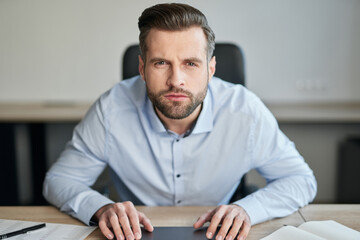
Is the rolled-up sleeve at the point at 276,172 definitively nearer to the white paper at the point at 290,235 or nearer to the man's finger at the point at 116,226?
the white paper at the point at 290,235

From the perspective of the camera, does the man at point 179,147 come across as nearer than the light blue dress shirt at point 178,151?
Yes

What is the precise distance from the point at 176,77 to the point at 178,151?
1.01 feet

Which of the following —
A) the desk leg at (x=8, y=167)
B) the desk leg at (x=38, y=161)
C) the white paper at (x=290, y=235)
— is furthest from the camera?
the desk leg at (x=38, y=161)

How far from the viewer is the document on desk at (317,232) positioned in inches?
31.2

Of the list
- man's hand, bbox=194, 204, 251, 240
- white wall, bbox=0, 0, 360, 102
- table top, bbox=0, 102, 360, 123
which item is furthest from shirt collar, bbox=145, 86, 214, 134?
white wall, bbox=0, 0, 360, 102

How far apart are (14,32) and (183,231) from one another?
254cm

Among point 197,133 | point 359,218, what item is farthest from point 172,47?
point 359,218

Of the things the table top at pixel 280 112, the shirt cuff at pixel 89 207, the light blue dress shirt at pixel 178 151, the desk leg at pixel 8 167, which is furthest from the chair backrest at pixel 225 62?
the desk leg at pixel 8 167

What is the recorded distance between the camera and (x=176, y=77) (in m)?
0.97

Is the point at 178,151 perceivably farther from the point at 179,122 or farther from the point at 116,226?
the point at 116,226

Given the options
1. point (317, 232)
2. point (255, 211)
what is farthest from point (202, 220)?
point (317, 232)

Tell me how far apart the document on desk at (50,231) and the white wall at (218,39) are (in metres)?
2.03

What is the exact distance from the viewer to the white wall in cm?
273

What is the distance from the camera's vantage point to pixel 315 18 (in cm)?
271
